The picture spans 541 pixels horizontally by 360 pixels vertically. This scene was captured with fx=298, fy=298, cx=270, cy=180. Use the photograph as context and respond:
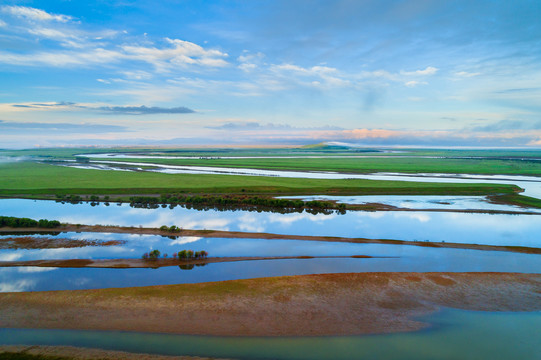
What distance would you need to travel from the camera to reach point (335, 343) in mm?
10633

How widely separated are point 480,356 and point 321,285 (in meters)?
6.39

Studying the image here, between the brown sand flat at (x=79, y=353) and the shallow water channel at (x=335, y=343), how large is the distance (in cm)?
26

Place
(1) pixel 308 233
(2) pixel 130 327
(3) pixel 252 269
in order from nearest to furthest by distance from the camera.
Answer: (2) pixel 130 327 → (3) pixel 252 269 → (1) pixel 308 233

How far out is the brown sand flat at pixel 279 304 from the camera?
11.4 meters

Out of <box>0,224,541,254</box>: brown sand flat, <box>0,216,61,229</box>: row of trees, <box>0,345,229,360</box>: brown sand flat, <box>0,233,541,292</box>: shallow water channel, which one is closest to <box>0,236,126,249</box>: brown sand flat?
<box>0,233,541,292</box>: shallow water channel

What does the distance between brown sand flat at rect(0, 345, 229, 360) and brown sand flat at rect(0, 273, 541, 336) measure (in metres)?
1.25

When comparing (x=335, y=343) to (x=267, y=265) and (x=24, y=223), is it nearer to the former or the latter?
(x=267, y=265)

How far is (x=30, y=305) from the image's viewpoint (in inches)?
492

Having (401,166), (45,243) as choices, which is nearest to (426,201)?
(45,243)

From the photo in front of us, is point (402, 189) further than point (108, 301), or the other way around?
point (402, 189)

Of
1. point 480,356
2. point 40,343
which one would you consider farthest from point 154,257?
point 480,356

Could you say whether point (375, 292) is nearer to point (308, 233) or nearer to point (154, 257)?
point (308, 233)

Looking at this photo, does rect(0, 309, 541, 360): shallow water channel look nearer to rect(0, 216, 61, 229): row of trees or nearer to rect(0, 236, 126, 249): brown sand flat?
rect(0, 236, 126, 249): brown sand flat

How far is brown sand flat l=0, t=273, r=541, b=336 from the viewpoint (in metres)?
11.4
